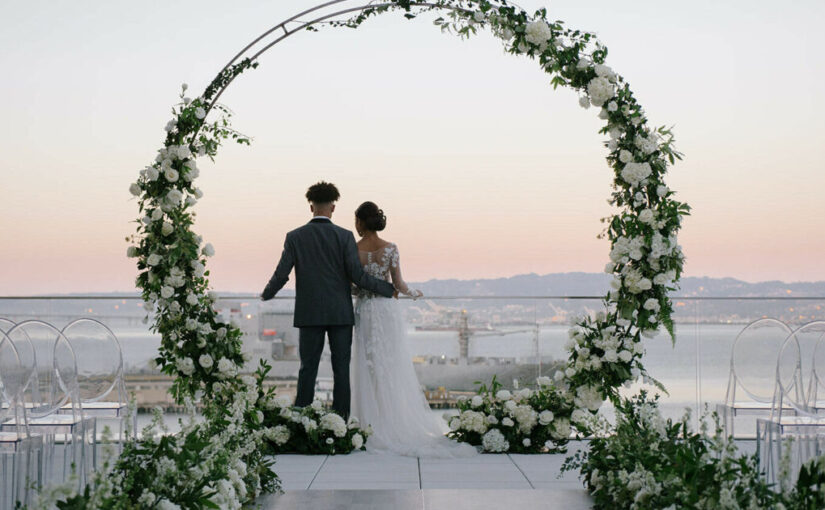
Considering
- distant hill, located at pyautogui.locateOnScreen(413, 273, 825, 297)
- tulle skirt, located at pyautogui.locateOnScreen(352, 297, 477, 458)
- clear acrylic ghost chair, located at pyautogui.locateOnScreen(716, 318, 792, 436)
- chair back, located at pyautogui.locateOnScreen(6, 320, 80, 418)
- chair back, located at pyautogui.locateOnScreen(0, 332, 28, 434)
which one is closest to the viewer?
A: chair back, located at pyautogui.locateOnScreen(0, 332, 28, 434)

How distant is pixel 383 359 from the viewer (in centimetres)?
609

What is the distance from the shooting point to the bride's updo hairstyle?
616cm

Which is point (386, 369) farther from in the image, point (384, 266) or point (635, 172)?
point (635, 172)

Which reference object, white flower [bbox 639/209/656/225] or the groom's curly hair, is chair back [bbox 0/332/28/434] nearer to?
the groom's curly hair

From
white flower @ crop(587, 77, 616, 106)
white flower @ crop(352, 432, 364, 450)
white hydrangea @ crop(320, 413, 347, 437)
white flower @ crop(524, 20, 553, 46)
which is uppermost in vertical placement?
white flower @ crop(524, 20, 553, 46)

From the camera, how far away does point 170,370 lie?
17.2ft

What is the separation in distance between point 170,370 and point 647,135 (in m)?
3.09

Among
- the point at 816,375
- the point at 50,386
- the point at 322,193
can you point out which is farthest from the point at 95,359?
the point at 816,375

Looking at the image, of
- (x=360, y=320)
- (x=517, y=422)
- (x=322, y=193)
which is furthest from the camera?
(x=360, y=320)

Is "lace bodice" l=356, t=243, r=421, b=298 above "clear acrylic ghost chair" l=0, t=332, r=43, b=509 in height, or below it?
above

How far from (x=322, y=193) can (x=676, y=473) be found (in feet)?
11.9

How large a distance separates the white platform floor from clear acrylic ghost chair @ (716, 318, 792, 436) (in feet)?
3.77

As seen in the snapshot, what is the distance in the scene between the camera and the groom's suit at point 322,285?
19.4 feet

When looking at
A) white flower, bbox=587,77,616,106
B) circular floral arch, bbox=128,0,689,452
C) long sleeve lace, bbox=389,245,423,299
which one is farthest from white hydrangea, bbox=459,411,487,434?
white flower, bbox=587,77,616,106
